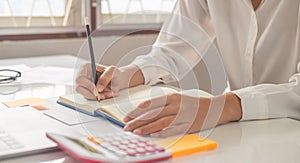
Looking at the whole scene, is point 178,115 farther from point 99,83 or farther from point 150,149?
point 99,83

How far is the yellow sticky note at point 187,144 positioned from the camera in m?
0.76

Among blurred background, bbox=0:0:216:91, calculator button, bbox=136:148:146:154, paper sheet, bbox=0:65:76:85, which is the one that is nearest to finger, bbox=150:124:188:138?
calculator button, bbox=136:148:146:154

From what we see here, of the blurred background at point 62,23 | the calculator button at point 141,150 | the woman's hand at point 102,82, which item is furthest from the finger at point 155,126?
the blurred background at point 62,23

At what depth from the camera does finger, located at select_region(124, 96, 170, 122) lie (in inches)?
35.0

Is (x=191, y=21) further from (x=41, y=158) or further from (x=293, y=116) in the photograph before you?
(x=41, y=158)

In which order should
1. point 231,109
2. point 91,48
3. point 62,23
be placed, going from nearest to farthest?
point 231,109
point 91,48
point 62,23

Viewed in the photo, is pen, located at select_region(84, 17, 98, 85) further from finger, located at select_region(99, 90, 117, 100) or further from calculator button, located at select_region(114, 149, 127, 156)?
calculator button, located at select_region(114, 149, 127, 156)

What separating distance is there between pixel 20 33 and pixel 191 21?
100 centimetres

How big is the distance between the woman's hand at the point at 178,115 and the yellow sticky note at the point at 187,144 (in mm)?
27

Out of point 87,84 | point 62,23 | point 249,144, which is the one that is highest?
point 62,23

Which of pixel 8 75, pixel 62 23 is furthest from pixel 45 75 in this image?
pixel 62 23

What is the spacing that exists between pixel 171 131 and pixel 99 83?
33cm

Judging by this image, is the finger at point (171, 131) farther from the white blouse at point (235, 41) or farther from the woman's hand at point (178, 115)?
the white blouse at point (235, 41)

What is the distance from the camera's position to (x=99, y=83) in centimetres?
111
